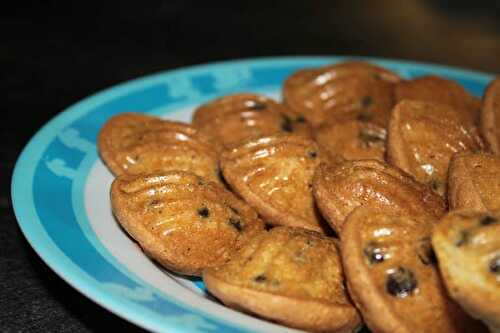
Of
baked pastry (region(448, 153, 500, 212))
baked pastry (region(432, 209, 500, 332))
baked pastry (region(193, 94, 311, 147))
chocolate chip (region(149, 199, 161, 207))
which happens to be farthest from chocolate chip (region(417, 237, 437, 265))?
baked pastry (region(193, 94, 311, 147))

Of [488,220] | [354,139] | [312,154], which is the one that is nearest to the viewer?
[488,220]

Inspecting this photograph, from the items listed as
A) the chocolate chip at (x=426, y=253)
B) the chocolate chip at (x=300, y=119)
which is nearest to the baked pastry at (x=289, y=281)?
the chocolate chip at (x=426, y=253)

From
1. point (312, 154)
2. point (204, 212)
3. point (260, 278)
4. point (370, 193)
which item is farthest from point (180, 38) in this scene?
point (260, 278)

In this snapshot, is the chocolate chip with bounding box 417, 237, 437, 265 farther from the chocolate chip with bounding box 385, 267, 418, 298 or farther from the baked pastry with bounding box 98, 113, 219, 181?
the baked pastry with bounding box 98, 113, 219, 181

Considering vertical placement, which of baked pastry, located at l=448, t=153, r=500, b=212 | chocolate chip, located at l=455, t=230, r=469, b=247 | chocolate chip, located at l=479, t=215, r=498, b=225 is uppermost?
chocolate chip, located at l=479, t=215, r=498, b=225

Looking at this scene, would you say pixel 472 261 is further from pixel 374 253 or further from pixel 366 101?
pixel 366 101

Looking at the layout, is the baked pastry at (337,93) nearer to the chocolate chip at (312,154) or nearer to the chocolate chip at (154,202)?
the chocolate chip at (312,154)
